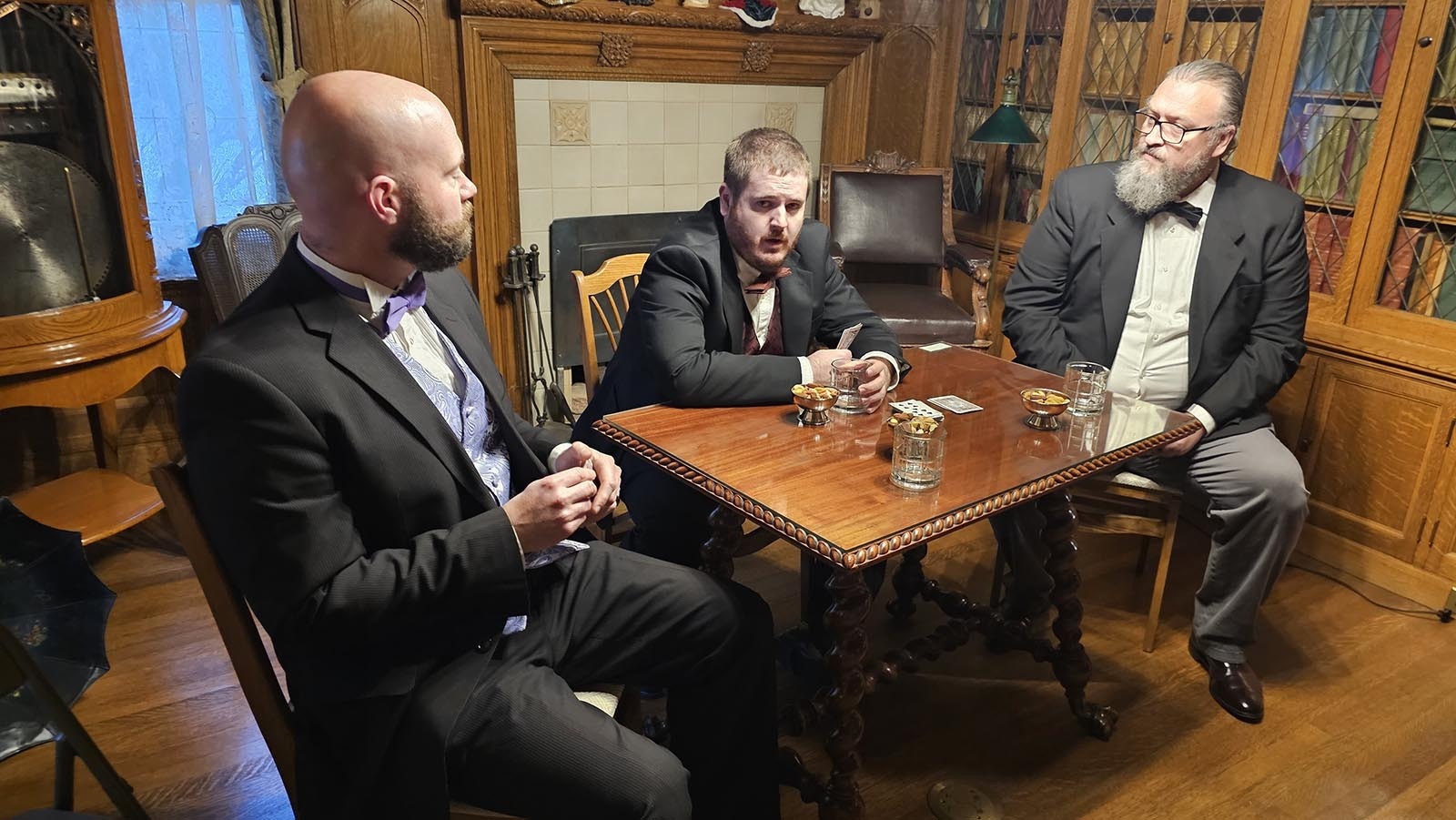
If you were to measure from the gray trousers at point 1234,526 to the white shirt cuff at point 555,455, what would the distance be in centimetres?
122

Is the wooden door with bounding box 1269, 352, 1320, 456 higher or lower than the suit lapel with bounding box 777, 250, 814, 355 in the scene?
lower

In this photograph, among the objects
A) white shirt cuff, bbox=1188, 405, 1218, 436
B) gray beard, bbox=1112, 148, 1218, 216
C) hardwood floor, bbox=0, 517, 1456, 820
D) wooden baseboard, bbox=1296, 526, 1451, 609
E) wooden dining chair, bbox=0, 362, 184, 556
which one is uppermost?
gray beard, bbox=1112, 148, 1218, 216

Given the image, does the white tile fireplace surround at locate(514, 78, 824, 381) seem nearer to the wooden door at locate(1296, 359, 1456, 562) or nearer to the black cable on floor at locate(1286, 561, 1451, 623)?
the wooden door at locate(1296, 359, 1456, 562)

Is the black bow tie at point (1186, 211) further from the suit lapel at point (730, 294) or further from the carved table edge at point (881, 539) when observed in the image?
the suit lapel at point (730, 294)

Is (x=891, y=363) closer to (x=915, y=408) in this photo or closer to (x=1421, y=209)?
(x=915, y=408)

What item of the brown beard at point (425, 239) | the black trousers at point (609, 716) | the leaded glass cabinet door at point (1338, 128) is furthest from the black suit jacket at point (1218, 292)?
the brown beard at point (425, 239)

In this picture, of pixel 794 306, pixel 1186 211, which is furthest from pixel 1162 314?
pixel 794 306

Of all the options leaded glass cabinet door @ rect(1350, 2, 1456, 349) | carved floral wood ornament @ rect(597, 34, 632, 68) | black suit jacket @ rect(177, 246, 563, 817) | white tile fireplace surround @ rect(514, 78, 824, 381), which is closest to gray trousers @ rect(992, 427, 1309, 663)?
leaded glass cabinet door @ rect(1350, 2, 1456, 349)

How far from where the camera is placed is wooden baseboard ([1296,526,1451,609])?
8.87ft

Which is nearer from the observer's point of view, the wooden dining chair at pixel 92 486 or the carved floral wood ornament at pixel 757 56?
the wooden dining chair at pixel 92 486

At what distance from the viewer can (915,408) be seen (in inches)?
72.9

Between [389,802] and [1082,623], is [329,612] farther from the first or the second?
[1082,623]

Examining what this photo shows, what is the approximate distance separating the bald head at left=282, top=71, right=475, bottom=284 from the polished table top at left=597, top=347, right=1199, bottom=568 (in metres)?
0.60

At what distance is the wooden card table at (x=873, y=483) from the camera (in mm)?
1497
